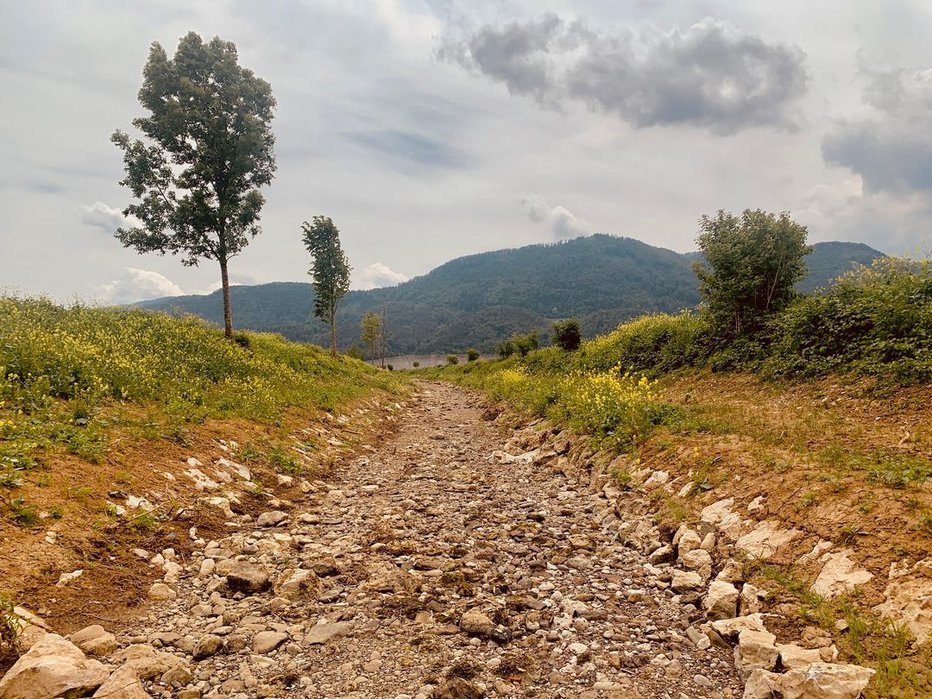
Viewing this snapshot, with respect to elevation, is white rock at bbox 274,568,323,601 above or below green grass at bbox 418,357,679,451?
below

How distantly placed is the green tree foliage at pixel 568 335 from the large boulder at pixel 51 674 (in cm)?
3298

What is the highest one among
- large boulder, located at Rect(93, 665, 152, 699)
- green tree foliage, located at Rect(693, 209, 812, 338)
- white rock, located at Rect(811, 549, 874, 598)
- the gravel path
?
green tree foliage, located at Rect(693, 209, 812, 338)

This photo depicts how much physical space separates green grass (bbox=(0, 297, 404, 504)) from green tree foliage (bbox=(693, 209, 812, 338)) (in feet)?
60.0

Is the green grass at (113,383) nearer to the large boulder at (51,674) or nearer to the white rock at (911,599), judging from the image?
the large boulder at (51,674)

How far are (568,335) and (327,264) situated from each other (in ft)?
101

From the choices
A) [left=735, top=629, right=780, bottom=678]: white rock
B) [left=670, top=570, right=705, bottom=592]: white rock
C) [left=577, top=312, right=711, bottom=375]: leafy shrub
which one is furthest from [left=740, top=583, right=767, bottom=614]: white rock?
[left=577, top=312, right=711, bottom=375]: leafy shrub

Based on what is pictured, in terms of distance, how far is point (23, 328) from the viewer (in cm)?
1324

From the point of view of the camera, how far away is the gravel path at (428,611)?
4.62 metres

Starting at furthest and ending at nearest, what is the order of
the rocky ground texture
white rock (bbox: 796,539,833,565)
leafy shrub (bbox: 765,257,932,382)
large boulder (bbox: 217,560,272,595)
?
leafy shrub (bbox: 765,257,932,382), large boulder (bbox: 217,560,272,595), white rock (bbox: 796,539,833,565), the rocky ground texture

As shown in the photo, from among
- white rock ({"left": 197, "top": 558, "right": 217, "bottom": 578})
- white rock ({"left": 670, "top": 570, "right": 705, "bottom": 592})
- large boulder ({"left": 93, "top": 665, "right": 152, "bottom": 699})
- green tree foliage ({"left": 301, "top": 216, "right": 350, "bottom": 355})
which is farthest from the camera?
green tree foliage ({"left": 301, "top": 216, "right": 350, "bottom": 355})

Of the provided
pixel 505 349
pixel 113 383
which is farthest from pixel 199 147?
pixel 505 349

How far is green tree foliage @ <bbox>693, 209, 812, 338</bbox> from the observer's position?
63.0ft

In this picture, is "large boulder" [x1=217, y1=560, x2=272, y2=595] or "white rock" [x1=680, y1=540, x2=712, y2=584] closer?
"large boulder" [x1=217, y1=560, x2=272, y2=595]

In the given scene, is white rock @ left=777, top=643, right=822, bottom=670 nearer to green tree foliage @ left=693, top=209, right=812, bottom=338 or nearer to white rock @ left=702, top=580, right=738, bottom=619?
white rock @ left=702, top=580, right=738, bottom=619
